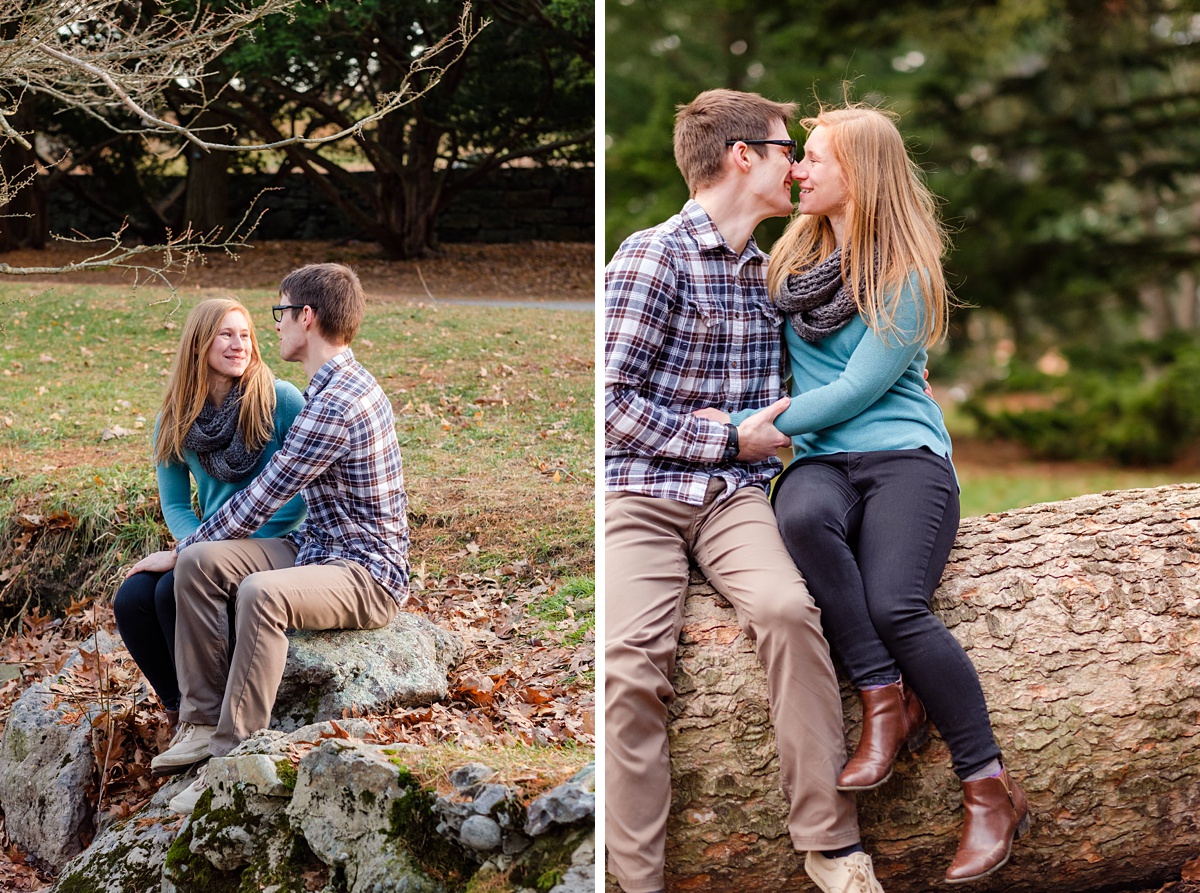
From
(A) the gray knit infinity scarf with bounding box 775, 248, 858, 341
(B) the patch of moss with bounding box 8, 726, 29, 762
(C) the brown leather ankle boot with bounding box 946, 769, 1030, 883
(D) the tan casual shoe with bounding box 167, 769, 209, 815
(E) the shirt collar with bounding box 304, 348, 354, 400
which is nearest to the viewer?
(C) the brown leather ankle boot with bounding box 946, 769, 1030, 883

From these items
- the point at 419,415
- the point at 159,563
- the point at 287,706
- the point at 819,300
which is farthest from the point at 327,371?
the point at 419,415

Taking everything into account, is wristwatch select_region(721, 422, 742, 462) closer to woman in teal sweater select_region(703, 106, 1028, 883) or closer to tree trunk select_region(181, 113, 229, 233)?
woman in teal sweater select_region(703, 106, 1028, 883)

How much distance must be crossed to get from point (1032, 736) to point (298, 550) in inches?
76.3

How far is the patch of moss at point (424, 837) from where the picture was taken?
7.80 feet

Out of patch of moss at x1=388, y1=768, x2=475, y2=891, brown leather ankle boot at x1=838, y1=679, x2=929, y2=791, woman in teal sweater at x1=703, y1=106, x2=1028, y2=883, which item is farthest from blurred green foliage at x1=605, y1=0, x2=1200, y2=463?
brown leather ankle boot at x1=838, y1=679, x2=929, y2=791

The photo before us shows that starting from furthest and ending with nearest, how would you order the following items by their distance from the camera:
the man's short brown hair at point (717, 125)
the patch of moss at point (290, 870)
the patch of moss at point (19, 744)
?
the patch of moss at point (19, 744)
the patch of moss at point (290, 870)
the man's short brown hair at point (717, 125)

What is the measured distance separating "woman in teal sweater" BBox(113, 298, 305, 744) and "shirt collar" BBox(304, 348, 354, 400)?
21cm

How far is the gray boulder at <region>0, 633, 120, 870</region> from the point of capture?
3.44 meters

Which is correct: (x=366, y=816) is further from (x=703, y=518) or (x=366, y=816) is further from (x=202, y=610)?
(x=703, y=518)

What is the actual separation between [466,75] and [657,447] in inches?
414

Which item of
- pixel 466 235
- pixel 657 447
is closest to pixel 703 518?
pixel 657 447

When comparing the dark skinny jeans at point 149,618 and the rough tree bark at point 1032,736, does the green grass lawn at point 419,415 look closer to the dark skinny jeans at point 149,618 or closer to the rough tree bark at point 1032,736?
the dark skinny jeans at point 149,618

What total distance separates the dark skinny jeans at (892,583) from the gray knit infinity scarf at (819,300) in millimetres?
324

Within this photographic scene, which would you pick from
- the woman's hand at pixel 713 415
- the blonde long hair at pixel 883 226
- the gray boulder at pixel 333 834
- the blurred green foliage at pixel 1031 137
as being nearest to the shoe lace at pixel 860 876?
the gray boulder at pixel 333 834
